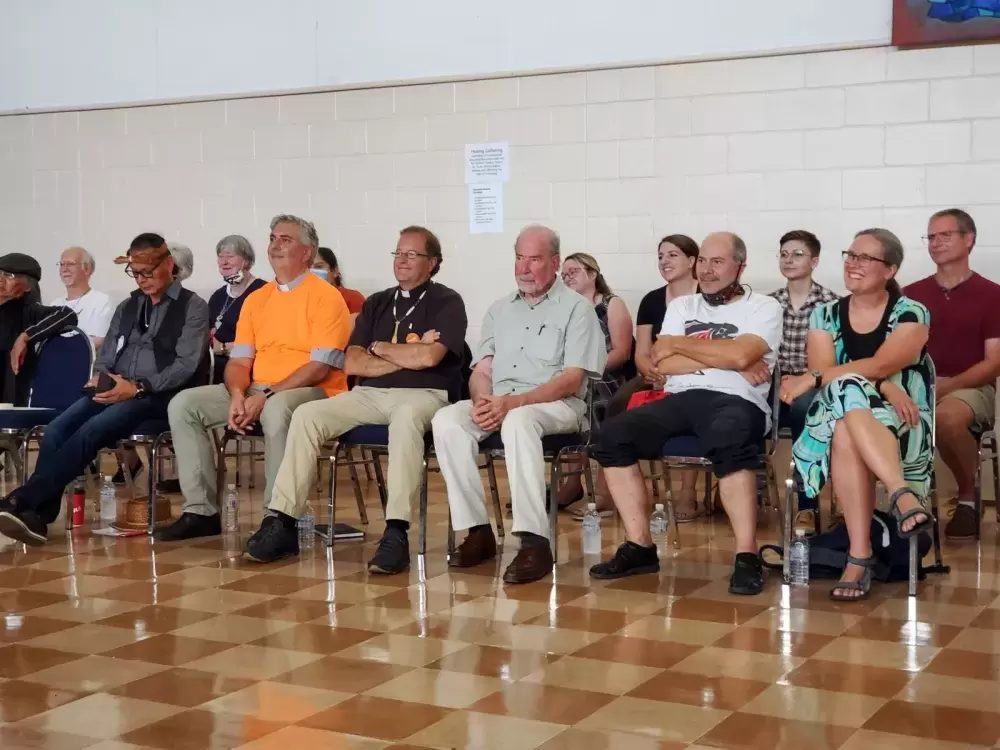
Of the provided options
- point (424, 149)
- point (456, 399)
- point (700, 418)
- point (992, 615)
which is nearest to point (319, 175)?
point (424, 149)

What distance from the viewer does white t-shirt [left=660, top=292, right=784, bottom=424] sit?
4.20 metres

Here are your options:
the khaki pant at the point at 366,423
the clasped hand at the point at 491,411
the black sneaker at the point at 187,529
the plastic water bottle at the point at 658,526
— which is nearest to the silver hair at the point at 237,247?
the black sneaker at the point at 187,529

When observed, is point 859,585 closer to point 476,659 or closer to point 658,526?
point 658,526

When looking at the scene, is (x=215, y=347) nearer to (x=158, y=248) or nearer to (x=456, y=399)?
(x=158, y=248)

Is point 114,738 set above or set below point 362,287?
below

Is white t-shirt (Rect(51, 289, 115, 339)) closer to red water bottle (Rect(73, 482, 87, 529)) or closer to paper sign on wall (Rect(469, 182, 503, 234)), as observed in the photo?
red water bottle (Rect(73, 482, 87, 529))

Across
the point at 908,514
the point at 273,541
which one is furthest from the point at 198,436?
the point at 908,514

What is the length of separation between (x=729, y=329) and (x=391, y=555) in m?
1.37

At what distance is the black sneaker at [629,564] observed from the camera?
13.5ft

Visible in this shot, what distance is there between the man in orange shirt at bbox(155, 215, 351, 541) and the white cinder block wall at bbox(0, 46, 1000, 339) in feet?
6.56

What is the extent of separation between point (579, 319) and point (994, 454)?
1865 millimetres

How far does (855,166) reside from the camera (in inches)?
234

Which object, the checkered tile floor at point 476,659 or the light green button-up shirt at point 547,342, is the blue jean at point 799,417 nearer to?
the checkered tile floor at point 476,659

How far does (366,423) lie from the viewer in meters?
4.54
